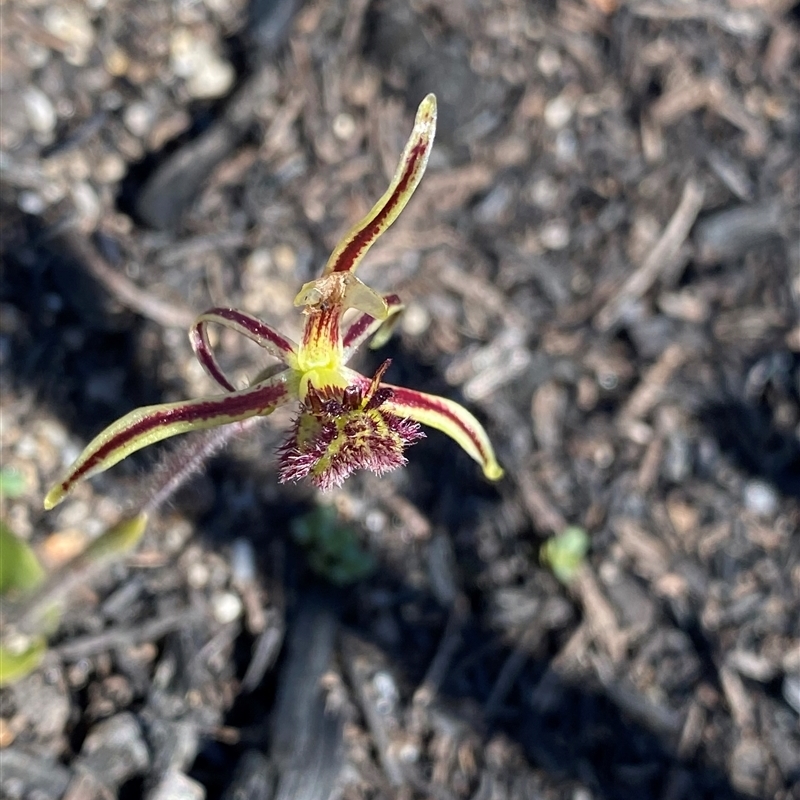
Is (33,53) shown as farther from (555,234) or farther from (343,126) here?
(555,234)

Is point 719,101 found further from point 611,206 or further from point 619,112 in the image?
point 611,206

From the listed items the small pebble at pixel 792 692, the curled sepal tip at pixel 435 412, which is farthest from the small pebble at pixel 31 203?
the small pebble at pixel 792 692

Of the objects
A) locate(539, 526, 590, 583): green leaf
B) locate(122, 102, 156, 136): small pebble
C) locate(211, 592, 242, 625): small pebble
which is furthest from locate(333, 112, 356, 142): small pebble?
locate(211, 592, 242, 625): small pebble

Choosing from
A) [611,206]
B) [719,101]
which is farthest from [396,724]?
[719,101]

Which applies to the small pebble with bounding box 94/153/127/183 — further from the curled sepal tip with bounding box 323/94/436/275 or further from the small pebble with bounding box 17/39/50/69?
the curled sepal tip with bounding box 323/94/436/275

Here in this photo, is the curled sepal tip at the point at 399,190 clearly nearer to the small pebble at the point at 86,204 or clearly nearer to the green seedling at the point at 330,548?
the green seedling at the point at 330,548
